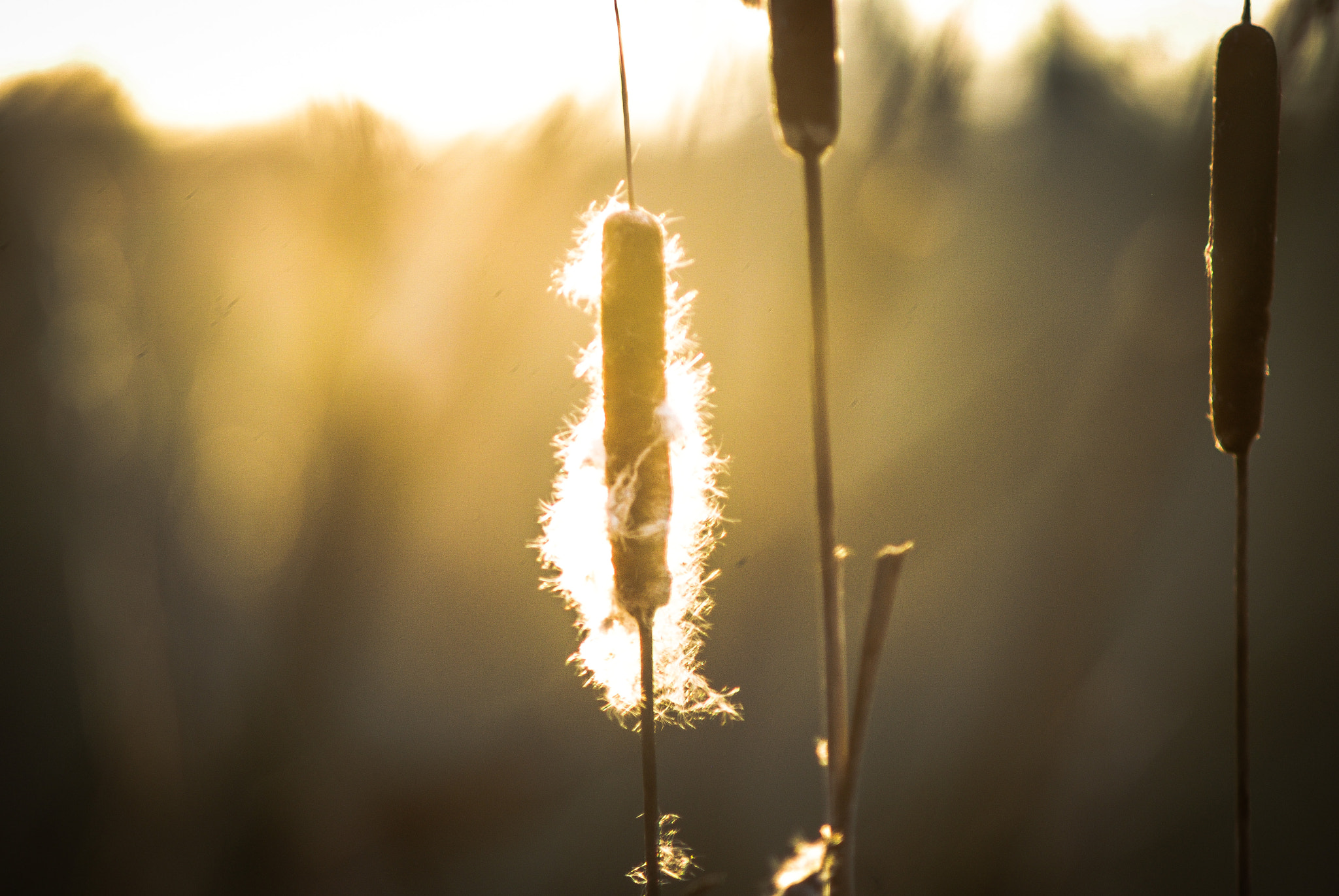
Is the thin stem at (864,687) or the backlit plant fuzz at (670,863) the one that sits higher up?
the thin stem at (864,687)

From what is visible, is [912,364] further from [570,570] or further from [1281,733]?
[570,570]

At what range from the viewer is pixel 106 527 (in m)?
1.26

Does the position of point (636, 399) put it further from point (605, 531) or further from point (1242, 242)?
point (1242, 242)

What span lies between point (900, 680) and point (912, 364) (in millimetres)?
703

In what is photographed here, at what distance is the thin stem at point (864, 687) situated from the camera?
0.51ft

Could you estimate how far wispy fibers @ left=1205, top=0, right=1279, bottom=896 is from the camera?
19 centimetres

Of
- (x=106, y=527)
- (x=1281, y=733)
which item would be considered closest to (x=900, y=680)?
(x=1281, y=733)

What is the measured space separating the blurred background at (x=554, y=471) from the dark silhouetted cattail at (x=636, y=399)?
1083mm

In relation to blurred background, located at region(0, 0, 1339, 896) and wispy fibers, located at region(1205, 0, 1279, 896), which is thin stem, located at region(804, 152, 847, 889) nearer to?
wispy fibers, located at region(1205, 0, 1279, 896)

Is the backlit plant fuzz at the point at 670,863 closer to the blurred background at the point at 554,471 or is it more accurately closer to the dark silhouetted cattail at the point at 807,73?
the dark silhouetted cattail at the point at 807,73

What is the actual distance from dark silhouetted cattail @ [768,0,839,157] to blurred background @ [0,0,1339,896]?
1.16 meters

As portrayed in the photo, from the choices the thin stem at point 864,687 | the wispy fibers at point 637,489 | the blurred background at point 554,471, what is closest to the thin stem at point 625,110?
the wispy fibers at point 637,489

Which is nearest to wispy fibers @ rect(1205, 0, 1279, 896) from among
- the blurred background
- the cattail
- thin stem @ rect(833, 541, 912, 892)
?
the cattail

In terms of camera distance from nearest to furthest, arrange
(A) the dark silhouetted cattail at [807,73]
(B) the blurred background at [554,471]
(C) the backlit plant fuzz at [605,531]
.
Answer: (A) the dark silhouetted cattail at [807,73]
(C) the backlit plant fuzz at [605,531]
(B) the blurred background at [554,471]
